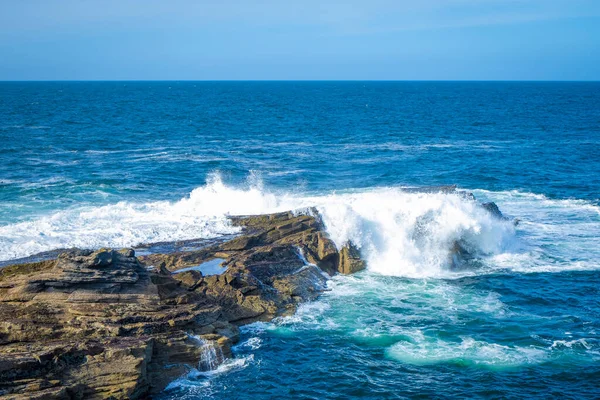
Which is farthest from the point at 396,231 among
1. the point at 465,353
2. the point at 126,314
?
the point at 126,314

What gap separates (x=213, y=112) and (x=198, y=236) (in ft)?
287

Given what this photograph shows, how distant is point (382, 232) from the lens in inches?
1330

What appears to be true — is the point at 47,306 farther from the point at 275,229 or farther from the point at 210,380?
the point at 275,229

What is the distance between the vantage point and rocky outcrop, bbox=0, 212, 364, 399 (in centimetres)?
1848

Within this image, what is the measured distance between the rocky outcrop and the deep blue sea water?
3.46ft

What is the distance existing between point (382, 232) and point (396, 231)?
769 millimetres

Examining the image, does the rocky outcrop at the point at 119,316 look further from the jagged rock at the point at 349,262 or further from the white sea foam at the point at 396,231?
the white sea foam at the point at 396,231

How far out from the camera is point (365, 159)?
63469 mm

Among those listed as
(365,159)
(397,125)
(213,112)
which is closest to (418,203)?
(365,159)

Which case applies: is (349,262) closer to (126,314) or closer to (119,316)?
(126,314)

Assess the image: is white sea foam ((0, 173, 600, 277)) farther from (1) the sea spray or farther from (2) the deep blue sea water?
(1) the sea spray

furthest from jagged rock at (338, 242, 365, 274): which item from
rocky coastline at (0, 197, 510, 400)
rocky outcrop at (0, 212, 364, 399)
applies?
rocky outcrop at (0, 212, 364, 399)

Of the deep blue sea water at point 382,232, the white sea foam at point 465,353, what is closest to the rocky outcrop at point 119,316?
the deep blue sea water at point 382,232

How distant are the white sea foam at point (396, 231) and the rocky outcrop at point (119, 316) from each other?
18.7ft
